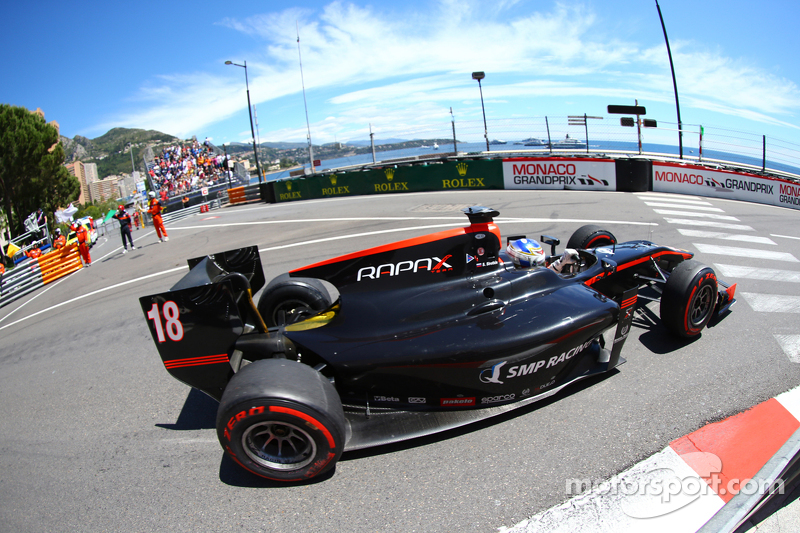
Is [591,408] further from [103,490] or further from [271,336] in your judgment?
[103,490]

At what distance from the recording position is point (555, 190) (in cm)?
1675

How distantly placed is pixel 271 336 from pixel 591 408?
113 inches

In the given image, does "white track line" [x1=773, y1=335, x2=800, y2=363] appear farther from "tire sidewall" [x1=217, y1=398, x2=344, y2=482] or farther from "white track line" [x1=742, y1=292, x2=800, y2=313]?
"tire sidewall" [x1=217, y1=398, x2=344, y2=482]

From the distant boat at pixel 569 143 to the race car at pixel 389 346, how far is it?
53.7 feet

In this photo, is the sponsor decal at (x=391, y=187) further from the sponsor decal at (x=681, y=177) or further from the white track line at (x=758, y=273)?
the white track line at (x=758, y=273)

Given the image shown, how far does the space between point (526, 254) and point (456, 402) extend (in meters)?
1.74

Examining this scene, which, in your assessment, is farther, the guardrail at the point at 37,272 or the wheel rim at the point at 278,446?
the guardrail at the point at 37,272

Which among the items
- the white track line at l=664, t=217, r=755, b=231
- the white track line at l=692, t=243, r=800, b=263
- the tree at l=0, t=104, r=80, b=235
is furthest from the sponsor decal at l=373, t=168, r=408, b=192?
the tree at l=0, t=104, r=80, b=235

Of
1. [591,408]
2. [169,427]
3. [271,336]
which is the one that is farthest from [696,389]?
[169,427]

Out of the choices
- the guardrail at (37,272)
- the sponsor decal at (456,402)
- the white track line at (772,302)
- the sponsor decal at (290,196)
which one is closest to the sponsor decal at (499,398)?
the sponsor decal at (456,402)

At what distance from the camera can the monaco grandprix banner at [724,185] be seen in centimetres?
1346

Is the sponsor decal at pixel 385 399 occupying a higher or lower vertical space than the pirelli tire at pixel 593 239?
lower

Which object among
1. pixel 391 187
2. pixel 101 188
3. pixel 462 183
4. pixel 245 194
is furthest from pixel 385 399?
pixel 101 188

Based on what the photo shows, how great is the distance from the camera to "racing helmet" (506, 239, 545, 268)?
464cm
